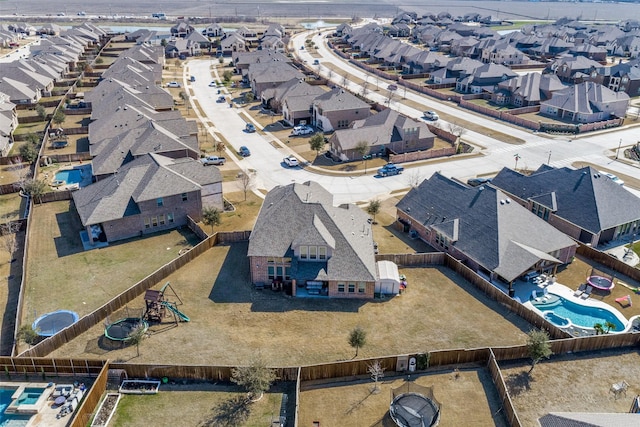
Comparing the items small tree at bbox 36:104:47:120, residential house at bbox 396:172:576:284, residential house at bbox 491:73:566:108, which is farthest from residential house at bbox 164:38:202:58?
residential house at bbox 396:172:576:284

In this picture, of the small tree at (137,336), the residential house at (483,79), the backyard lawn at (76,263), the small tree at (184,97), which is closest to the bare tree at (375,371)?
the small tree at (137,336)

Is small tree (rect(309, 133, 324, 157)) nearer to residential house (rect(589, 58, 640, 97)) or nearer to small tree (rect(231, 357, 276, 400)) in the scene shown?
small tree (rect(231, 357, 276, 400))

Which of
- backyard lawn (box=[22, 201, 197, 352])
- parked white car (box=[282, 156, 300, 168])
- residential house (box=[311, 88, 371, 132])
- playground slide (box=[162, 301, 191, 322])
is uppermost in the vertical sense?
residential house (box=[311, 88, 371, 132])

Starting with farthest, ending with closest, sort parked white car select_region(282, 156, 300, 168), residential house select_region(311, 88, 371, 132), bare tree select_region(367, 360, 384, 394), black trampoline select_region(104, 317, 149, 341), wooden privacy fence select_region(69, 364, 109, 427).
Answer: residential house select_region(311, 88, 371, 132) → parked white car select_region(282, 156, 300, 168) → black trampoline select_region(104, 317, 149, 341) → bare tree select_region(367, 360, 384, 394) → wooden privacy fence select_region(69, 364, 109, 427)

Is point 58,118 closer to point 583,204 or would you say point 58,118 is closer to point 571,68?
point 583,204

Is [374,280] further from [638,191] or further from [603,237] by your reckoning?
[638,191]

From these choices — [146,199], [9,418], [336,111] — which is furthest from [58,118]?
→ [9,418]
